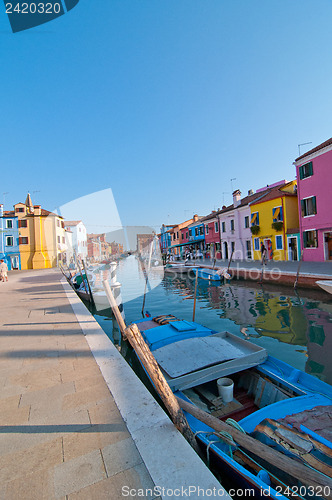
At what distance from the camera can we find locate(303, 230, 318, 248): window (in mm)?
17234

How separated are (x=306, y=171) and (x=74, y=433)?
20.3 metres

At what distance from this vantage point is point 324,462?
213cm

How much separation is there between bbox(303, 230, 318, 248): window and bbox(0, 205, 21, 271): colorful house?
110 ft

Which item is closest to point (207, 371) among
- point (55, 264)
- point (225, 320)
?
point (225, 320)

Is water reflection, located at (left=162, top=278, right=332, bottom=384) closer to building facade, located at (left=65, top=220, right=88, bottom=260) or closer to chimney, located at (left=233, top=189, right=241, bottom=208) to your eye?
chimney, located at (left=233, top=189, right=241, bottom=208)

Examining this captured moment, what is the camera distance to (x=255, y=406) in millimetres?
3490

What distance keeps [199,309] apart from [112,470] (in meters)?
9.05

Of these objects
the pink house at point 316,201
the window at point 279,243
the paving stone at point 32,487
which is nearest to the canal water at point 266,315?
the paving stone at point 32,487

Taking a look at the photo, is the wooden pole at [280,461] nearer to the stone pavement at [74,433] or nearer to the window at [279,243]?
the stone pavement at [74,433]

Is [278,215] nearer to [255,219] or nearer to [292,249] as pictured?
[255,219]

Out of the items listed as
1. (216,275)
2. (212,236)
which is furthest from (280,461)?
(212,236)

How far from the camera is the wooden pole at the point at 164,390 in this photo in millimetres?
2311

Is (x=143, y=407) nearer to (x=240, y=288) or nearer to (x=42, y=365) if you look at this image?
(x=42, y=365)

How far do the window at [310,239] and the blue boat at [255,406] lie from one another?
1535cm
